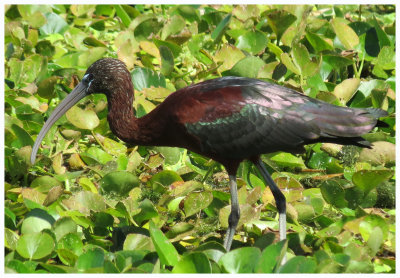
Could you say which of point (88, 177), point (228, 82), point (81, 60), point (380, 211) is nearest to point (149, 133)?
point (228, 82)

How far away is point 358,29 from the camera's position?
8.76 meters

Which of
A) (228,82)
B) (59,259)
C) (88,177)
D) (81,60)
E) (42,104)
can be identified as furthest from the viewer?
(81,60)

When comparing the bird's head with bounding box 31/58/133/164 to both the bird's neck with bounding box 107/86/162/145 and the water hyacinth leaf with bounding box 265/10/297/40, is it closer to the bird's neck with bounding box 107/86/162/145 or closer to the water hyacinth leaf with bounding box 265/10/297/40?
the bird's neck with bounding box 107/86/162/145

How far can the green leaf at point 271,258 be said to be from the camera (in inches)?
195

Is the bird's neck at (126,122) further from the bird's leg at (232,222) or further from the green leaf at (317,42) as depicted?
the green leaf at (317,42)

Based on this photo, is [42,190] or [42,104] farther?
[42,104]

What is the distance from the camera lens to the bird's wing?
5.77 m

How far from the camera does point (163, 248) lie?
5133 millimetres

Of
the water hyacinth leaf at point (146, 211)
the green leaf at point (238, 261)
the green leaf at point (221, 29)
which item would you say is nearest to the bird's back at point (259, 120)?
the water hyacinth leaf at point (146, 211)

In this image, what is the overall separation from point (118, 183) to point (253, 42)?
2620 mm

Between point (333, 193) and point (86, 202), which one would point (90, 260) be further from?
point (333, 193)

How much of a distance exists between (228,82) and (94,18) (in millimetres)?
3951

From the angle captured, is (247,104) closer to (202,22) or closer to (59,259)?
(59,259)

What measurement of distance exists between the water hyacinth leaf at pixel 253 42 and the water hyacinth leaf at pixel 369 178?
249 centimetres
